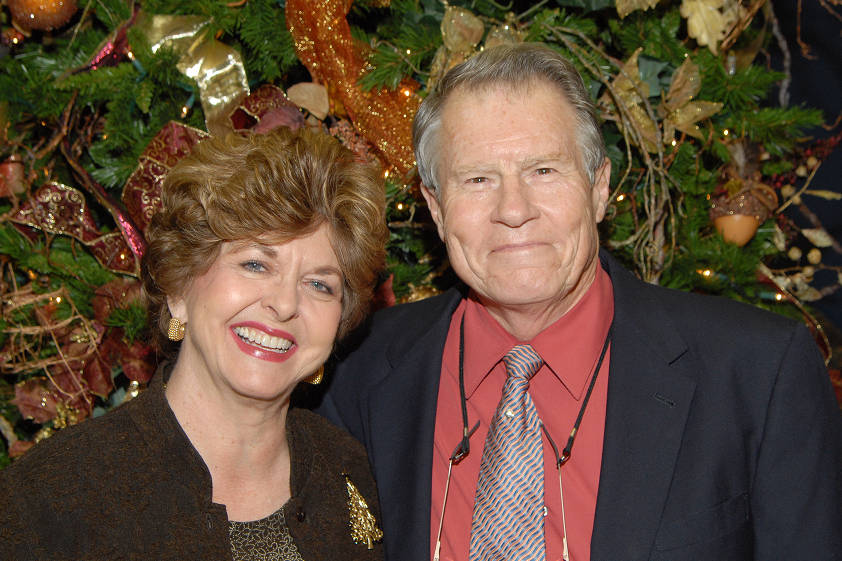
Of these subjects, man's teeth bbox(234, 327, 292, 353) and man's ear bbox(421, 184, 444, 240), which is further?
man's ear bbox(421, 184, 444, 240)

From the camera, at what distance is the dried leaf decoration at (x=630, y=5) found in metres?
2.27

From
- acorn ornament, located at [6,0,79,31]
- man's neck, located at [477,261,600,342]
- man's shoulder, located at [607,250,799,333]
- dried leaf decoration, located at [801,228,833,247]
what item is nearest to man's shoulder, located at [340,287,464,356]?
→ man's neck, located at [477,261,600,342]

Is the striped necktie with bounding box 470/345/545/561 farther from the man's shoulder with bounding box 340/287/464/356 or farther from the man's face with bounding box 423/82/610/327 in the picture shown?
Result: the man's shoulder with bounding box 340/287/464/356

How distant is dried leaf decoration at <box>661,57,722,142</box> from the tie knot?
885 millimetres

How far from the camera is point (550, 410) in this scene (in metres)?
1.90

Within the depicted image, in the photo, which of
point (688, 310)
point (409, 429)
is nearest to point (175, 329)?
point (409, 429)

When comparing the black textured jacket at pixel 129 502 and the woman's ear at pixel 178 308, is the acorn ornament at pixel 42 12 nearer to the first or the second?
the woman's ear at pixel 178 308

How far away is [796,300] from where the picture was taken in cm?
261

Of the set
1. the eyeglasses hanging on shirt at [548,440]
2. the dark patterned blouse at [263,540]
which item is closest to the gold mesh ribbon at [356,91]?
the eyeglasses hanging on shirt at [548,440]

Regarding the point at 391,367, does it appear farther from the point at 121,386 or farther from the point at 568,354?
the point at 121,386

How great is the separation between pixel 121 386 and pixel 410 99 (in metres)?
1.37

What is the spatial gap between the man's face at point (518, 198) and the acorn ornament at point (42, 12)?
132 centimetres

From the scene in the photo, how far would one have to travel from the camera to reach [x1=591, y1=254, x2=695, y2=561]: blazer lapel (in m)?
1.69

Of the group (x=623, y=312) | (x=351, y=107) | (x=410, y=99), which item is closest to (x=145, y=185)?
(x=351, y=107)
